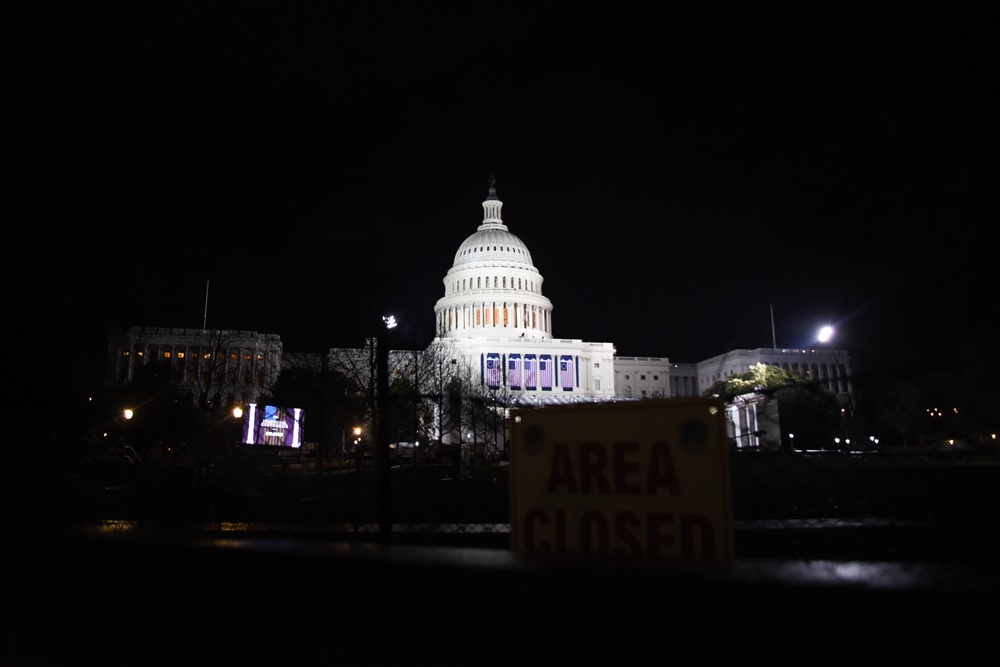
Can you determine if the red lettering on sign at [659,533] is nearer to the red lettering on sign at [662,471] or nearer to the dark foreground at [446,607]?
the red lettering on sign at [662,471]

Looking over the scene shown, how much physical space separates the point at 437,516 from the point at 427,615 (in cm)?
1122

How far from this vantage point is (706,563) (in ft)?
7.47

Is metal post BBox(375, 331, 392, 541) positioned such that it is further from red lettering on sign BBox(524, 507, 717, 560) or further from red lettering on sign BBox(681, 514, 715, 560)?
red lettering on sign BBox(681, 514, 715, 560)

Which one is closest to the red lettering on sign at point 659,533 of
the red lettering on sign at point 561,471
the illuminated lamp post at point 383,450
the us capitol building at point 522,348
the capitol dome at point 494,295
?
the red lettering on sign at point 561,471

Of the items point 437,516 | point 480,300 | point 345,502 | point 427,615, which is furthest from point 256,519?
point 480,300

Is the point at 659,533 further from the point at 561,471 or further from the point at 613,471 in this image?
the point at 561,471

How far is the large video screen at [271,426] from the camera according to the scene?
3822cm

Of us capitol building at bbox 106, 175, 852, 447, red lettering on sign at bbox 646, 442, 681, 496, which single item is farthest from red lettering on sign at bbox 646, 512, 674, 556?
us capitol building at bbox 106, 175, 852, 447

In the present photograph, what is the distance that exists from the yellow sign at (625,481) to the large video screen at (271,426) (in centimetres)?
3335

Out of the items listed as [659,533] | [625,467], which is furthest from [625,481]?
[659,533]

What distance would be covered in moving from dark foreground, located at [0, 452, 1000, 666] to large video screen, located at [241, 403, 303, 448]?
32901mm

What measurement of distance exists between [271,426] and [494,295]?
278 ft

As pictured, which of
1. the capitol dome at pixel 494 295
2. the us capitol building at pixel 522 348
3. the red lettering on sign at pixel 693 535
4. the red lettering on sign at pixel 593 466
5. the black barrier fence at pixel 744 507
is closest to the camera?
the red lettering on sign at pixel 693 535

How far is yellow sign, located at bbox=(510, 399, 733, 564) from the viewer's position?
128 inches
